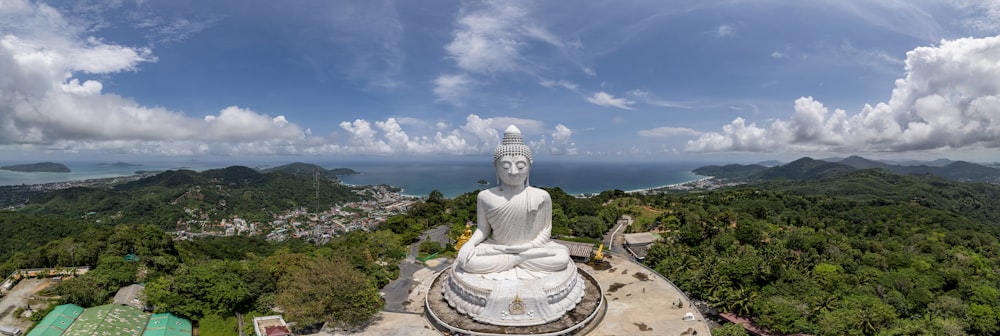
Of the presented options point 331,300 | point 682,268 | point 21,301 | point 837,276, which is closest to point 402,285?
point 331,300

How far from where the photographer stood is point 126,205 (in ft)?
226

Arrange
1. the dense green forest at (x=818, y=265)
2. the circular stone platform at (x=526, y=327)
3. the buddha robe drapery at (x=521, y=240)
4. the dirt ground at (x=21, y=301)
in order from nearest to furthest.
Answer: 1. the circular stone platform at (x=526, y=327)
2. the buddha robe drapery at (x=521, y=240)
3. the dense green forest at (x=818, y=265)
4. the dirt ground at (x=21, y=301)

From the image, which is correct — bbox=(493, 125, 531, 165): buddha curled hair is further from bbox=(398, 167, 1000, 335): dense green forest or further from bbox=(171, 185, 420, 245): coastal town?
bbox=(171, 185, 420, 245): coastal town

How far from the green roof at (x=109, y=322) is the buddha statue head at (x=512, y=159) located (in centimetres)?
1598

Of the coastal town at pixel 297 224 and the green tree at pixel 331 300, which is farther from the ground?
the green tree at pixel 331 300

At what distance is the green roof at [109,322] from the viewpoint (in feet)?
50.6

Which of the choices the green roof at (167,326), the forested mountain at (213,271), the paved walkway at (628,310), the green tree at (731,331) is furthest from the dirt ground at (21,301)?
the green tree at (731,331)

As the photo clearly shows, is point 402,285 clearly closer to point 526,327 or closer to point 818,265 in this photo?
point 526,327

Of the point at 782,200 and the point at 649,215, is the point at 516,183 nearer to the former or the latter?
the point at 649,215

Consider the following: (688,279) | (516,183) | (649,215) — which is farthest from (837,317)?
(649,215)

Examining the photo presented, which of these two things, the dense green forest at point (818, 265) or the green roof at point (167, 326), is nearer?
the green roof at point (167, 326)

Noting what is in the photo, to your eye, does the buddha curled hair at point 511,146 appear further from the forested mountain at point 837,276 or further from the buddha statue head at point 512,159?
the forested mountain at point 837,276

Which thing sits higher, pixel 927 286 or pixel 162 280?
pixel 162 280

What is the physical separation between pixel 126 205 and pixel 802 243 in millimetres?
95879
